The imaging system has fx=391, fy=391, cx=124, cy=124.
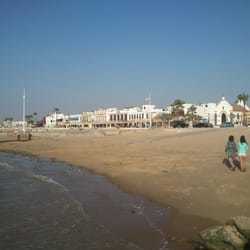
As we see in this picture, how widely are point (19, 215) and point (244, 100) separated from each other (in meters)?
118

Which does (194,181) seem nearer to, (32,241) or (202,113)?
(32,241)

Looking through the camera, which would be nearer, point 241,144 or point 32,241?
point 32,241

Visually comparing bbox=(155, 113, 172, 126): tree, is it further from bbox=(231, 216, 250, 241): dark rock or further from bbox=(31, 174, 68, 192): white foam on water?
bbox=(231, 216, 250, 241): dark rock

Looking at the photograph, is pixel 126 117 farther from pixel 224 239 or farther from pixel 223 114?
pixel 224 239

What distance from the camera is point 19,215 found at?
10930 mm

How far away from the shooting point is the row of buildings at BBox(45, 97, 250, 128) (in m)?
120

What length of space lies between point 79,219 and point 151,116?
12809cm

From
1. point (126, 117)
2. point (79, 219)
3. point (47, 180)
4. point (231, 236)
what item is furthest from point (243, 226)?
point (126, 117)

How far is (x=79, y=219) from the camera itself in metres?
10.3

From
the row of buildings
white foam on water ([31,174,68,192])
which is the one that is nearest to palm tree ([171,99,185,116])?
the row of buildings

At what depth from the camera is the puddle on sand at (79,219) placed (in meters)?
8.23

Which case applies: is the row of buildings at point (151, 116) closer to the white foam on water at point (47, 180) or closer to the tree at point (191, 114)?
the tree at point (191, 114)

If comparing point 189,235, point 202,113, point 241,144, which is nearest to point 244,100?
point 202,113

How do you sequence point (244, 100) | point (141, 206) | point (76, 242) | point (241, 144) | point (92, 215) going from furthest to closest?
1. point (244, 100)
2. point (241, 144)
3. point (141, 206)
4. point (92, 215)
5. point (76, 242)
